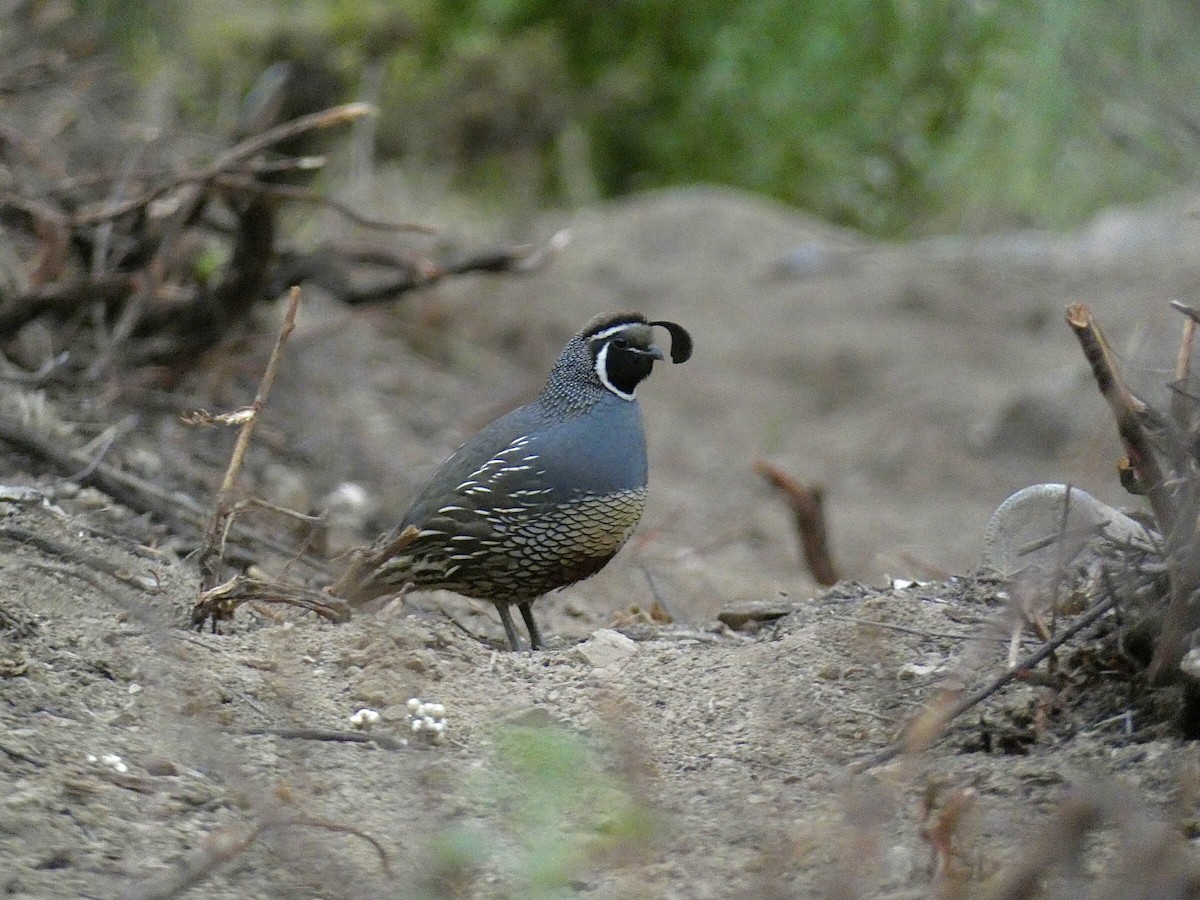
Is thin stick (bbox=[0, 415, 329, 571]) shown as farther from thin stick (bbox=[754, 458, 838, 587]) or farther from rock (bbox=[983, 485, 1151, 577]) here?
rock (bbox=[983, 485, 1151, 577])

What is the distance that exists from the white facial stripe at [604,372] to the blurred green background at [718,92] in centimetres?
265

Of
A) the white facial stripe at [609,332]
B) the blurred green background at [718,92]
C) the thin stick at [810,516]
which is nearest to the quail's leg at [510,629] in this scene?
the white facial stripe at [609,332]

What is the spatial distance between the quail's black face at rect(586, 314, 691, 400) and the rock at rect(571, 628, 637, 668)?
2.95ft

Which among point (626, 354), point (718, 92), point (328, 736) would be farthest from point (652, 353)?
point (718, 92)

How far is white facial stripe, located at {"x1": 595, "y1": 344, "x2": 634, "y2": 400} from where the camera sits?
14.1 ft

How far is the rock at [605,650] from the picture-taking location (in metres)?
3.44

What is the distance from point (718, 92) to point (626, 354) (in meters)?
8.90

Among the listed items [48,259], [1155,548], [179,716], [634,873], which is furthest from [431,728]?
[48,259]

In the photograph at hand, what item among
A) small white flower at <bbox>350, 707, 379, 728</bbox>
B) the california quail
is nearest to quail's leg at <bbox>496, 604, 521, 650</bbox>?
the california quail

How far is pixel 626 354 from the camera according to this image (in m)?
4.31

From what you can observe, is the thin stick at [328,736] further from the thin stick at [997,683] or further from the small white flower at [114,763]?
the thin stick at [997,683]

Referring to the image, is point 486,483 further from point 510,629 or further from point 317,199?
point 317,199

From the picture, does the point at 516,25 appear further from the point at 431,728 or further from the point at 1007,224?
the point at 431,728

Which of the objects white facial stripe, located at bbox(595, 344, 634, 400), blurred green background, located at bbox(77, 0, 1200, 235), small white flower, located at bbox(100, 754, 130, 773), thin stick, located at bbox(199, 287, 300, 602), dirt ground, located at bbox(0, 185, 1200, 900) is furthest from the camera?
blurred green background, located at bbox(77, 0, 1200, 235)
